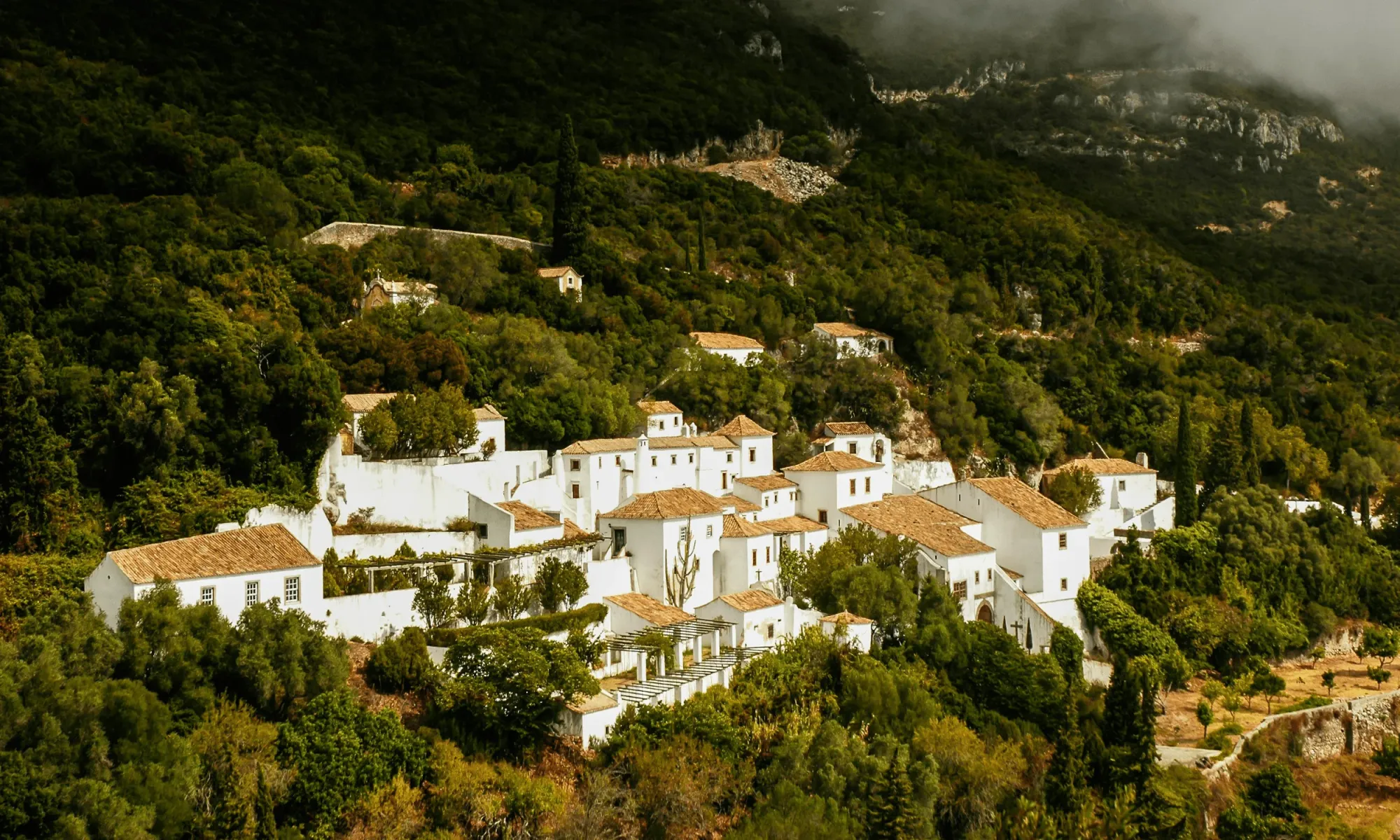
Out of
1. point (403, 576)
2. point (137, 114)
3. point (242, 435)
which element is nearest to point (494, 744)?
point (403, 576)

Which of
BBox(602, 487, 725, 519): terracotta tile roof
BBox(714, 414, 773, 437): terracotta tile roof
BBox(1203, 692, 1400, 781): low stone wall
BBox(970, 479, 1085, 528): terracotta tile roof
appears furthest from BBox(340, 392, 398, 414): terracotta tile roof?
BBox(1203, 692, 1400, 781): low stone wall

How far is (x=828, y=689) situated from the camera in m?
35.6

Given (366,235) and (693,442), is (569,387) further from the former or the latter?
(366,235)

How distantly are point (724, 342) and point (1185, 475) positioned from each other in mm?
19287

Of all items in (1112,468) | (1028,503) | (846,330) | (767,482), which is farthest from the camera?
(846,330)

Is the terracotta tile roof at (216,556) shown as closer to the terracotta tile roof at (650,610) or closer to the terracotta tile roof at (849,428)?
the terracotta tile roof at (650,610)

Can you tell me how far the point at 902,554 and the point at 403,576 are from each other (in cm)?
1561

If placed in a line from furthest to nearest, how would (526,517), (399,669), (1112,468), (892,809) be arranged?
(1112,468) < (526,517) < (892,809) < (399,669)

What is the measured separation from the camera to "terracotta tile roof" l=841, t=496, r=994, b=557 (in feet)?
142

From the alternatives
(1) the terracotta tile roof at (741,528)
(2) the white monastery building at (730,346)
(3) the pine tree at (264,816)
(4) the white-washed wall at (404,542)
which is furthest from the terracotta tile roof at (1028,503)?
(3) the pine tree at (264,816)

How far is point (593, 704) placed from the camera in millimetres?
31531

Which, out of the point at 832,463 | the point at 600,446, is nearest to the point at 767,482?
the point at 832,463

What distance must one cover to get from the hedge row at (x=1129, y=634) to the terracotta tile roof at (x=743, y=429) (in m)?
11.9

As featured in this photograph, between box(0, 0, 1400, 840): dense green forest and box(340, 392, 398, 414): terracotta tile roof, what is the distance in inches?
49.2
